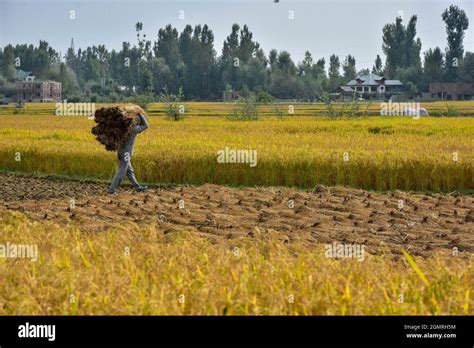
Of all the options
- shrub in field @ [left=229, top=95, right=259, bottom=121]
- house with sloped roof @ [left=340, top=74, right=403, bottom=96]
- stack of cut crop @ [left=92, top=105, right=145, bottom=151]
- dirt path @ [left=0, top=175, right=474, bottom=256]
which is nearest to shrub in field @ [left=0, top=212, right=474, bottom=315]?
dirt path @ [left=0, top=175, right=474, bottom=256]

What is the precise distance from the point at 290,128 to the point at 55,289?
32.1 m

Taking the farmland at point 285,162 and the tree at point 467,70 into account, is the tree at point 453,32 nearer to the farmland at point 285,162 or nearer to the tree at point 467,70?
the tree at point 467,70

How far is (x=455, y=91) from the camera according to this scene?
114 m

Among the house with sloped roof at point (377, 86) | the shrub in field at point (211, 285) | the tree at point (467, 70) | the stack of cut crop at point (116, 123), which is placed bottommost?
the shrub in field at point (211, 285)

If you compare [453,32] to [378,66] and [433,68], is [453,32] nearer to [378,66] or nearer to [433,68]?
[433,68]

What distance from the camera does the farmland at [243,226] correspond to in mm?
6797

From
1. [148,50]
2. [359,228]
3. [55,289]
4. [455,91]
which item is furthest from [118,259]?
[148,50]

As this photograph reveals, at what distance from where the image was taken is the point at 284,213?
15891mm

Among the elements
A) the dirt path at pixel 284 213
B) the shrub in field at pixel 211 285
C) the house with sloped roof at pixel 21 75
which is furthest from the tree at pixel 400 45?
the shrub in field at pixel 211 285

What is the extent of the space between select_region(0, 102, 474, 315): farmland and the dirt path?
0.18 ft

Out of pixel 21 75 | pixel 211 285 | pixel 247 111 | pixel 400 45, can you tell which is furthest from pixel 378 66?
pixel 211 285

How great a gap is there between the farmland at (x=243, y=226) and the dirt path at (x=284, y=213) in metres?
0.05

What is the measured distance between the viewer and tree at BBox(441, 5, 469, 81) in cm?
11806
